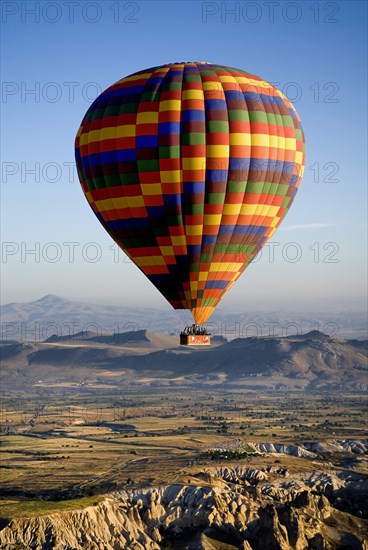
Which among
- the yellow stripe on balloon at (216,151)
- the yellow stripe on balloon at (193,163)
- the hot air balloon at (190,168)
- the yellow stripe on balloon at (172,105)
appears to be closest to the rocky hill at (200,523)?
the hot air balloon at (190,168)

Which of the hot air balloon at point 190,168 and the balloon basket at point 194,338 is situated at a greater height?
the hot air balloon at point 190,168

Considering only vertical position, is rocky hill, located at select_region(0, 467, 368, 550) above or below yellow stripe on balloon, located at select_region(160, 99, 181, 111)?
below

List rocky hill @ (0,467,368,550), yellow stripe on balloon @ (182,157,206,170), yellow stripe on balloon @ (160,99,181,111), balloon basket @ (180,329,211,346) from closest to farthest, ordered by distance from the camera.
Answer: balloon basket @ (180,329,211,346)
yellow stripe on balloon @ (182,157,206,170)
yellow stripe on balloon @ (160,99,181,111)
rocky hill @ (0,467,368,550)

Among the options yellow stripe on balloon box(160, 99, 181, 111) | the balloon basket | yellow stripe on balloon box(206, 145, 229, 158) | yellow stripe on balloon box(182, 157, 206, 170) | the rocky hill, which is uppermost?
yellow stripe on balloon box(160, 99, 181, 111)

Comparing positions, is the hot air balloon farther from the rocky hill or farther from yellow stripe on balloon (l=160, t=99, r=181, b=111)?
the rocky hill

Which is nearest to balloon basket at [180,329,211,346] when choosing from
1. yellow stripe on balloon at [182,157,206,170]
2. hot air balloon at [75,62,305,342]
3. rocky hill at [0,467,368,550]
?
hot air balloon at [75,62,305,342]

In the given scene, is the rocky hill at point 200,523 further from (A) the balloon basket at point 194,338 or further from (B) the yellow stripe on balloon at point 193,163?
(B) the yellow stripe on balloon at point 193,163

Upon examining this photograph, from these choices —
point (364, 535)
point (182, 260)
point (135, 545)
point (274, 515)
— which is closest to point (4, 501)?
point (135, 545)

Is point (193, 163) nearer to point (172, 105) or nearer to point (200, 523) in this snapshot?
point (172, 105)
